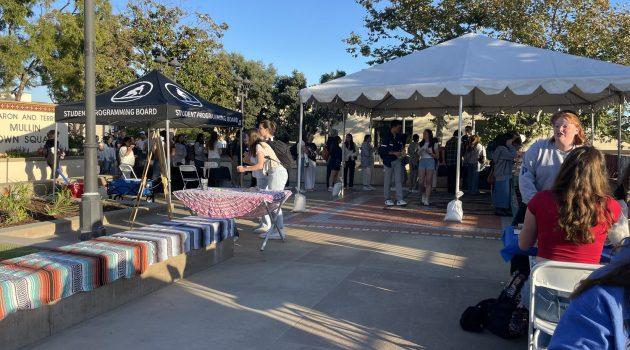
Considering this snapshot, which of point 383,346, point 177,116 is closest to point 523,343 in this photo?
point 383,346

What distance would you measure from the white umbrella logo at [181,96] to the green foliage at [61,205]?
2991 millimetres

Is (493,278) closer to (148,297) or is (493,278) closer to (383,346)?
(383,346)

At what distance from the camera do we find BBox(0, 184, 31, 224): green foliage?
28.6 ft

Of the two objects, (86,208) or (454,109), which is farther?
(454,109)

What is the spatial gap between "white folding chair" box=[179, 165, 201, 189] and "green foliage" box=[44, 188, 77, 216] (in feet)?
8.04

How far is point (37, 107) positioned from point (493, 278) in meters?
18.0

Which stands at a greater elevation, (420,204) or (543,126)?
(543,126)

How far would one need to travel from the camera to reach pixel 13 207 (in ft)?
29.1

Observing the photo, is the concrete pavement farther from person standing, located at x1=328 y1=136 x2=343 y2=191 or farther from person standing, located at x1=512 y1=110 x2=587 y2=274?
person standing, located at x1=328 y1=136 x2=343 y2=191

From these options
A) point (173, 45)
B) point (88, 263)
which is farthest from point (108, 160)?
point (88, 263)

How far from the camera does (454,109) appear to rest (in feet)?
53.3

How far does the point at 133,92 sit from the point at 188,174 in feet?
11.7

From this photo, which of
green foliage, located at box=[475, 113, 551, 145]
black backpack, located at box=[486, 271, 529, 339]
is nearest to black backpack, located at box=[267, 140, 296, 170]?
black backpack, located at box=[486, 271, 529, 339]

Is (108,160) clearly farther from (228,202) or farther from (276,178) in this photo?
(228,202)
